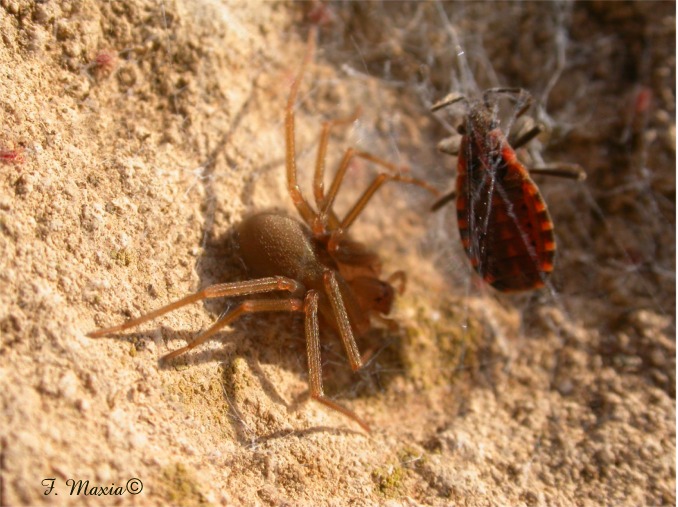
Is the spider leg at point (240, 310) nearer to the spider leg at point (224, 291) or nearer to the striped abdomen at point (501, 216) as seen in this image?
the spider leg at point (224, 291)

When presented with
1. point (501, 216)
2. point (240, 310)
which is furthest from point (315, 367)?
point (501, 216)

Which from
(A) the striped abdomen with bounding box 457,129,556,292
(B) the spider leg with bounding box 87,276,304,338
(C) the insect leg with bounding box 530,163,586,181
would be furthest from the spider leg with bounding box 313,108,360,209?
(C) the insect leg with bounding box 530,163,586,181

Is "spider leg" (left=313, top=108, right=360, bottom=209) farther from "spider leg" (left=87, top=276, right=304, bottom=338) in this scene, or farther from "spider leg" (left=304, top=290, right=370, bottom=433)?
"spider leg" (left=304, top=290, right=370, bottom=433)

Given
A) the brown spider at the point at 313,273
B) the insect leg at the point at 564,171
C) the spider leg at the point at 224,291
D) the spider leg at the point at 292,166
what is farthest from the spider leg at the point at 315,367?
the insect leg at the point at 564,171

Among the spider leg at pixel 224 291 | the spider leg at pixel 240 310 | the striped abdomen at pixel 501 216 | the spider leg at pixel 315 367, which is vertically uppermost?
the striped abdomen at pixel 501 216

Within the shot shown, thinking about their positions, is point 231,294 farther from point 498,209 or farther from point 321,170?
point 498,209

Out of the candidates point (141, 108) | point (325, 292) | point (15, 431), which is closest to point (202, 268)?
point (325, 292)

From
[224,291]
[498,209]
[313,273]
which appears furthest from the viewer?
[313,273]
